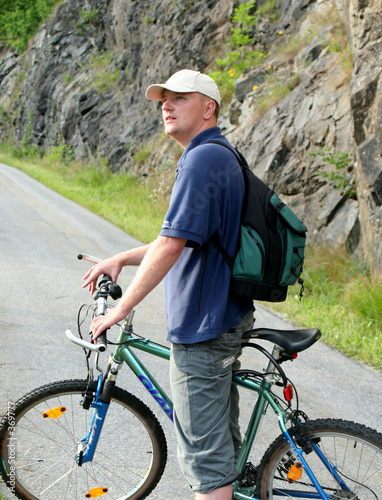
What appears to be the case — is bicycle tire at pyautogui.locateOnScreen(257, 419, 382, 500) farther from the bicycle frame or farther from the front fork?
the front fork

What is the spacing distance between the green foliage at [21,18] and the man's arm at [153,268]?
111 ft

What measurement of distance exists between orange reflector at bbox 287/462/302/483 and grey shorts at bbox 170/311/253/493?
32cm

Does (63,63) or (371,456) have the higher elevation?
(63,63)

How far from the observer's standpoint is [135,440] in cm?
285

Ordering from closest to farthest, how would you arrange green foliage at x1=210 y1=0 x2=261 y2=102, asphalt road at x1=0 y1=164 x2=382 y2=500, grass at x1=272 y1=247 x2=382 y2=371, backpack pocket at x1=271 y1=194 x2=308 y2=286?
1. backpack pocket at x1=271 y1=194 x2=308 y2=286
2. asphalt road at x1=0 y1=164 x2=382 y2=500
3. grass at x1=272 y1=247 x2=382 y2=371
4. green foliage at x1=210 y1=0 x2=261 y2=102

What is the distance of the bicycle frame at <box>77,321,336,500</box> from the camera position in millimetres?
2441

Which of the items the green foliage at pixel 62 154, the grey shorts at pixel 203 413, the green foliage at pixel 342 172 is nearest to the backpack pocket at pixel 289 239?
the grey shorts at pixel 203 413

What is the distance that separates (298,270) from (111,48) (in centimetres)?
2478

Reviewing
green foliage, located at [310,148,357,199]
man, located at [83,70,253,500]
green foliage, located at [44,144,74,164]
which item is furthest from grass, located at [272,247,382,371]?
green foliage, located at [44,144,74,164]

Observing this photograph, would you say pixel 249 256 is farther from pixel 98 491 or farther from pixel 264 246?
pixel 98 491

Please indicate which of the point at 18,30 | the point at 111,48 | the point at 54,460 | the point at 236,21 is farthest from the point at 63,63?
the point at 54,460

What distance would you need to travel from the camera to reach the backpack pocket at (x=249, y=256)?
2.20 meters

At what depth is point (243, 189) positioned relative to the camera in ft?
7.34

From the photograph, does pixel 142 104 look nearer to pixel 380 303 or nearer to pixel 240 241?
pixel 380 303
